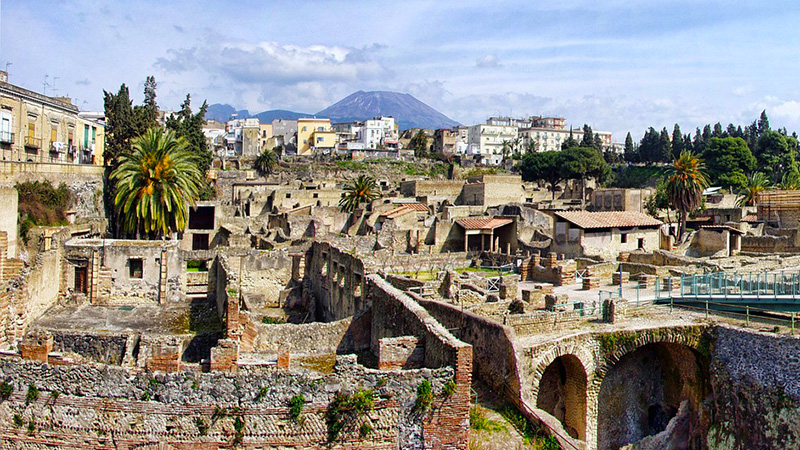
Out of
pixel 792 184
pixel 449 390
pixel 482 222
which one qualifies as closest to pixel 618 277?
pixel 482 222

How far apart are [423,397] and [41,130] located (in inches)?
1543

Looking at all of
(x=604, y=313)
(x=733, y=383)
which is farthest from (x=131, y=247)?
(x=733, y=383)

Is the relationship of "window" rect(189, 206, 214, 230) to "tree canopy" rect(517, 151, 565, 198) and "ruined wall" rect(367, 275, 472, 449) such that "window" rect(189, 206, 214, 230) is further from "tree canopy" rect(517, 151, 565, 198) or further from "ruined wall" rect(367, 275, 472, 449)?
"tree canopy" rect(517, 151, 565, 198)

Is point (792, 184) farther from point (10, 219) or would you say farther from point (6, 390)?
point (6, 390)

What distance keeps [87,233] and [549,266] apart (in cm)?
2386

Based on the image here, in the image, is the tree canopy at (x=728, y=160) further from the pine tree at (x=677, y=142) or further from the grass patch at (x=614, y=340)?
the grass patch at (x=614, y=340)

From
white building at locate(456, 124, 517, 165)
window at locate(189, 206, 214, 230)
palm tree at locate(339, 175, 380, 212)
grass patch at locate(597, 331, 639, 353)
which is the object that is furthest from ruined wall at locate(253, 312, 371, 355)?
white building at locate(456, 124, 517, 165)

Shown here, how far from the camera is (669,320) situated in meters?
20.7

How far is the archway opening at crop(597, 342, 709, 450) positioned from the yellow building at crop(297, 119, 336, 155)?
321ft

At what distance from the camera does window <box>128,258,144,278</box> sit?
95.6 feet

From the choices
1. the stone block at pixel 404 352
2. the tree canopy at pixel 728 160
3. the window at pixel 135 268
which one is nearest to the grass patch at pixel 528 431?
the stone block at pixel 404 352

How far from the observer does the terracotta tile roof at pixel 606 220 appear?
1506 inches

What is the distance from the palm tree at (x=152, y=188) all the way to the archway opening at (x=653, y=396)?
2455cm

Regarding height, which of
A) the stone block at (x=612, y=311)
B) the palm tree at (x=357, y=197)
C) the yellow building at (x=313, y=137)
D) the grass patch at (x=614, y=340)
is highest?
the yellow building at (x=313, y=137)
